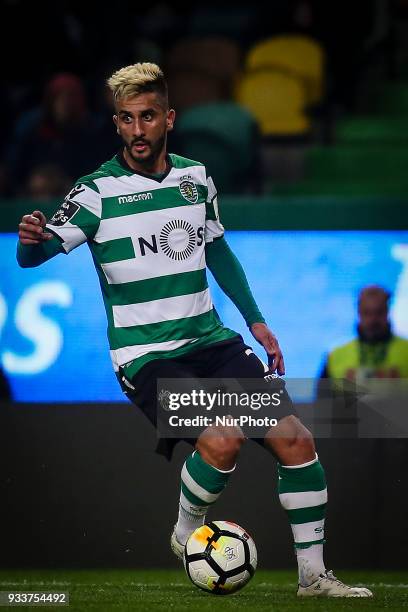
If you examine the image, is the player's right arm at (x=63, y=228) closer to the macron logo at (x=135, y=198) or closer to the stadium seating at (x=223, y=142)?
the macron logo at (x=135, y=198)

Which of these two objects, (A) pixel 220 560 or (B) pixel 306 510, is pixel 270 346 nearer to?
(B) pixel 306 510

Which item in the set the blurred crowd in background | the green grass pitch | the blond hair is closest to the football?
the green grass pitch

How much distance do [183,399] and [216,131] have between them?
13.6ft

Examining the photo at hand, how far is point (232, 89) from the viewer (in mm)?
10445

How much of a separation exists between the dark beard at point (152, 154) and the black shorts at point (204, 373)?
74 centimetres

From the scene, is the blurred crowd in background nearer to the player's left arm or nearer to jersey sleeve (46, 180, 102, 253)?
the player's left arm

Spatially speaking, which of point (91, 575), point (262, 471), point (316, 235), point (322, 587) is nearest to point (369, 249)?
point (316, 235)

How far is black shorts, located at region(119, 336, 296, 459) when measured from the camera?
5078mm

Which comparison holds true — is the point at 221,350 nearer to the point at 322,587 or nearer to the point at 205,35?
the point at 322,587

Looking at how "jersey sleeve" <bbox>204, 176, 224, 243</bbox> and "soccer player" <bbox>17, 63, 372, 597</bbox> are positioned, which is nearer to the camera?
"soccer player" <bbox>17, 63, 372, 597</bbox>

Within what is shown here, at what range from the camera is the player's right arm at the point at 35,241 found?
16.1 ft

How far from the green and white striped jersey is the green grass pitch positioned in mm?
865

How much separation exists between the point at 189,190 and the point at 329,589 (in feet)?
5.19

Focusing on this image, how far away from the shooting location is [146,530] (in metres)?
6.41
